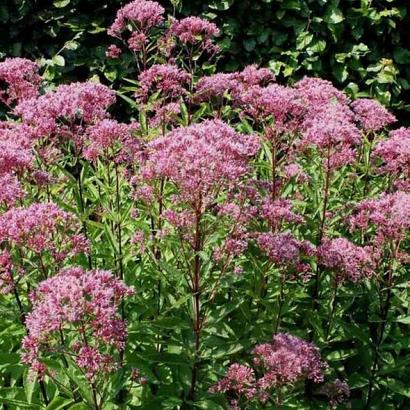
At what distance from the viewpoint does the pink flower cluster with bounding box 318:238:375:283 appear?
14.3 ft

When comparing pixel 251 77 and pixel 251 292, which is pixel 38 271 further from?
pixel 251 77

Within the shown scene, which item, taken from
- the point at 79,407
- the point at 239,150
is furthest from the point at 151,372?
the point at 239,150

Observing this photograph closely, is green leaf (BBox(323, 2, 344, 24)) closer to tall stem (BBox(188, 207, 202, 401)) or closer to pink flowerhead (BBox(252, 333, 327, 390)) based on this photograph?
tall stem (BBox(188, 207, 202, 401))

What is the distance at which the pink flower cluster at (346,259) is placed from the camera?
4.36 meters

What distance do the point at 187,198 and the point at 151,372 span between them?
47.9 inches

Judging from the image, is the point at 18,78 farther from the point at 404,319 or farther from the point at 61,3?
the point at 61,3

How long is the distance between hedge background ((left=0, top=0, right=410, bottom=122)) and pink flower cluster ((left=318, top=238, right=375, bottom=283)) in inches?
196

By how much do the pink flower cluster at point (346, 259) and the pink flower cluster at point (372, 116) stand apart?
146 centimetres

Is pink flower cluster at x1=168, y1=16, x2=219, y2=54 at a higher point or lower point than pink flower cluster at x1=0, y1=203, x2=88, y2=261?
higher

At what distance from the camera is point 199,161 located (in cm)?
378

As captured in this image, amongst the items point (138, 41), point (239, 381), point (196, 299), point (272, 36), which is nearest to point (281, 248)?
point (196, 299)

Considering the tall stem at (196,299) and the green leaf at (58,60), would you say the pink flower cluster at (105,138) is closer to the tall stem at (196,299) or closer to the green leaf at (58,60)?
the tall stem at (196,299)

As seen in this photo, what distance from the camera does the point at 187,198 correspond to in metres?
3.89

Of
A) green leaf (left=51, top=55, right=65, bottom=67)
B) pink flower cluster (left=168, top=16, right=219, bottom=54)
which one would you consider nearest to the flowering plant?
pink flower cluster (left=168, top=16, right=219, bottom=54)
